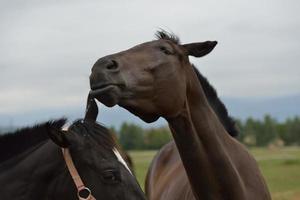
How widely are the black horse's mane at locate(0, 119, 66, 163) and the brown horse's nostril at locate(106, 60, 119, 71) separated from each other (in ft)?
1.68

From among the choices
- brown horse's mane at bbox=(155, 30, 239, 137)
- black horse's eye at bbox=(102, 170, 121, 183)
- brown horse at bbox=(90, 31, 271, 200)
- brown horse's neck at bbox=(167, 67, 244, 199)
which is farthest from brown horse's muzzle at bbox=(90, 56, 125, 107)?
brown horse's mane at bbox=(155, 30, 239, 137)

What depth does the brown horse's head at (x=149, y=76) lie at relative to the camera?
15.0ft

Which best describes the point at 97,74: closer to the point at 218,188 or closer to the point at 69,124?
the point at 69,124

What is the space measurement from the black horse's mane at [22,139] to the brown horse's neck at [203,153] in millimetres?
1396

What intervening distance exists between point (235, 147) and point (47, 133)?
2.39 meters

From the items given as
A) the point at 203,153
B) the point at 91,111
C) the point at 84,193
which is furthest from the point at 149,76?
the point at 84,193

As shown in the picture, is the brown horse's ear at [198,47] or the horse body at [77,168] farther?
the brown horse's ear at [198,47]

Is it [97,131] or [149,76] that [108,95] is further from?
[149,76]

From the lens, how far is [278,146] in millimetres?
91750

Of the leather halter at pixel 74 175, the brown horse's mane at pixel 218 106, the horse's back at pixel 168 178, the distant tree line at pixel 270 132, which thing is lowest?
the distant tree line at pixel 270 132

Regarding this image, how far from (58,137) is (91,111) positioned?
1.36 feet

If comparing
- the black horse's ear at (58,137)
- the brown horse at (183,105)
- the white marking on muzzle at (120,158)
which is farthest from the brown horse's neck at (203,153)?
the black horse's ear at (58,137)

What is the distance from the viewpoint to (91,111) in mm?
4496

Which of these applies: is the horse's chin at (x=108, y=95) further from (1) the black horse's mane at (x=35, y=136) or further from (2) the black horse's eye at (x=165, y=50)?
(2) the black horse's eye at (x=165, y=50)
